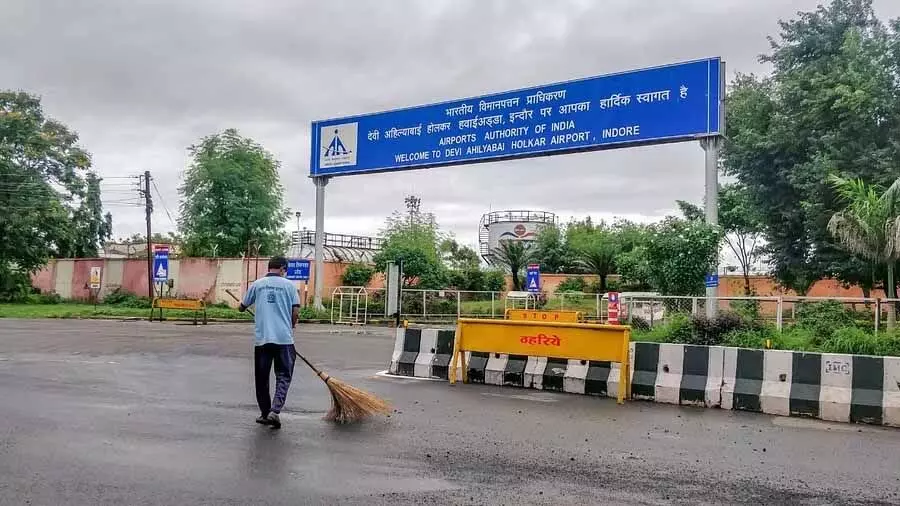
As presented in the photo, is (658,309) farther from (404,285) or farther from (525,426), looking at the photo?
(404,285)

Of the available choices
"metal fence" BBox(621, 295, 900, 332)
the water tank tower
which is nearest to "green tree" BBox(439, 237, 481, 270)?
the water tank tower

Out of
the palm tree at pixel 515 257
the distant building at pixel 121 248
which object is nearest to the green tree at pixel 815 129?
the palm tree at pixel 515 257

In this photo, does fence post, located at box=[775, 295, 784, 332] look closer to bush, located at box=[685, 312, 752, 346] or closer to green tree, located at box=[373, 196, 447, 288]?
bush, located at box=[685, 312, 752, 346]

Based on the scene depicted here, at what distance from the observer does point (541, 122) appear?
22.4 m

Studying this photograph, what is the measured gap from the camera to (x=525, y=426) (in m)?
7.79

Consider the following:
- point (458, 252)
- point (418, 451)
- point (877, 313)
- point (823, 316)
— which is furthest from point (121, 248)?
point (418, 451)

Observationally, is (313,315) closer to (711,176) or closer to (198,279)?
(198,279)

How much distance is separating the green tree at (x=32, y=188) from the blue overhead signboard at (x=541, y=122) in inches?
928

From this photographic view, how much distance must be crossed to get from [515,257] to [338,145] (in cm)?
2335

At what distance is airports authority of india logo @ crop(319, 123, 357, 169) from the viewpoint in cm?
2772

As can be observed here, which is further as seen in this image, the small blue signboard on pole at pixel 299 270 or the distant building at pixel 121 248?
the distant building at pixel 121 248

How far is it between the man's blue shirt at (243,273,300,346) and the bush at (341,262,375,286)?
106 ft

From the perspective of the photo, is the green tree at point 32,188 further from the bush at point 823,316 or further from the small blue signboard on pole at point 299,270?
the bush at point 823,316

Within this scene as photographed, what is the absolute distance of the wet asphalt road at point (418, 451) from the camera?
206 inches
